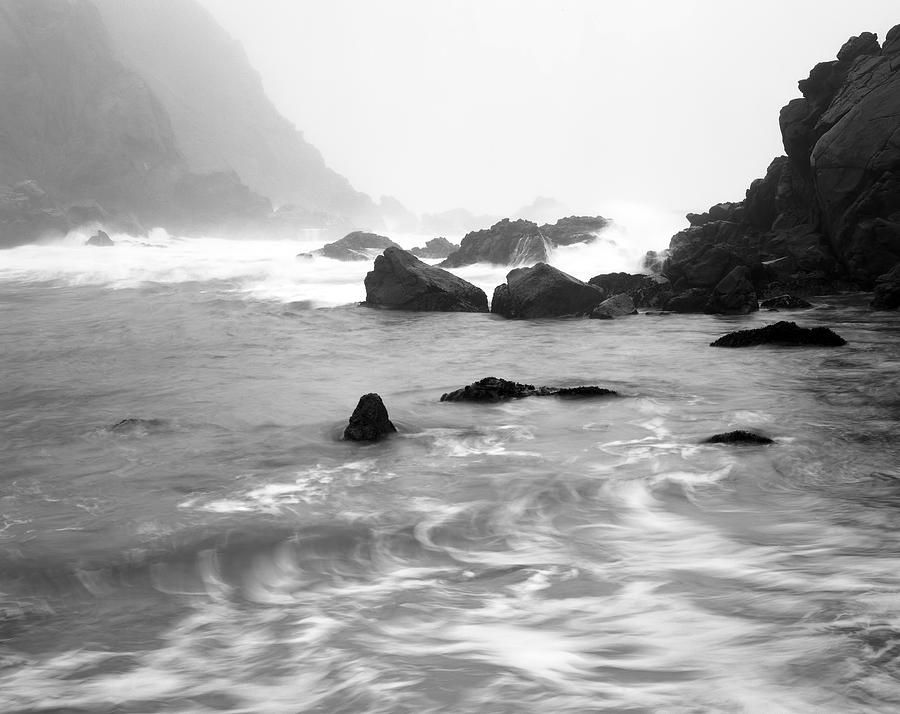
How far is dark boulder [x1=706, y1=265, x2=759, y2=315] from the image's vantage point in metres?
21.6

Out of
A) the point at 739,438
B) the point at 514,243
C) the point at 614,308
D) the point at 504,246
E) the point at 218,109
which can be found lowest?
the point at 739,438

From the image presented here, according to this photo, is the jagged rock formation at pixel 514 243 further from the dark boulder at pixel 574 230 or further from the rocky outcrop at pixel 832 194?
the rocky outcrop at pixel 832 194

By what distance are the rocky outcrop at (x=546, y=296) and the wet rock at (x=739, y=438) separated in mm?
13641

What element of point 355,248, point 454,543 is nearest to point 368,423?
Result: point 454,543

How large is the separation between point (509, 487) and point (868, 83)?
910 inches

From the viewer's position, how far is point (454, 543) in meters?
6.37

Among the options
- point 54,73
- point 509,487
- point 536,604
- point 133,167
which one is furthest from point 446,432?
point 54,73

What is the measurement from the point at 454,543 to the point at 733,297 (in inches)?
685

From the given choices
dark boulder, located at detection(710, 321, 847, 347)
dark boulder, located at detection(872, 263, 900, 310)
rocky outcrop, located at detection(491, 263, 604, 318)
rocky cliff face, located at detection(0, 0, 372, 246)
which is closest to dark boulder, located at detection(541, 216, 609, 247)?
rocky outcrop, located at detection(491, 263, 604, 318)

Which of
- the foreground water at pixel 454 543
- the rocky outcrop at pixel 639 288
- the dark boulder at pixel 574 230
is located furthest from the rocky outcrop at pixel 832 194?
the dark boulder at pixel 574 230

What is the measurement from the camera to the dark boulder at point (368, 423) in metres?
9.42

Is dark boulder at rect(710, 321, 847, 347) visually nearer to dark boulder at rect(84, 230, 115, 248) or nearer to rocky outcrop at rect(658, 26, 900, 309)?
rocky outcrop at rect(658, 26, 900, 309)

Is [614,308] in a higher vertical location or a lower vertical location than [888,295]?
lower

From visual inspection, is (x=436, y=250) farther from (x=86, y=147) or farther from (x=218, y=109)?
(x=218, y=109)
